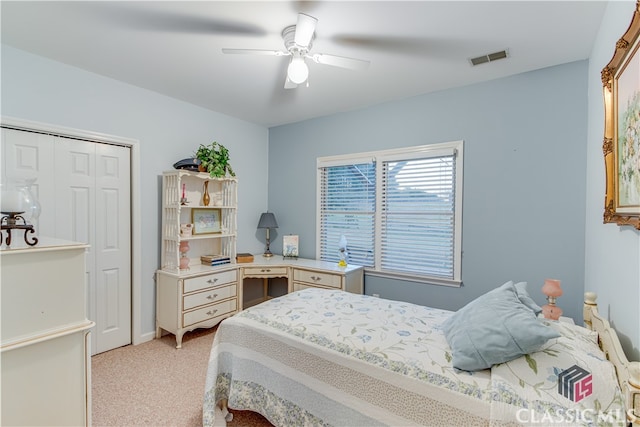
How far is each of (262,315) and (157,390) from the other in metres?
1.14

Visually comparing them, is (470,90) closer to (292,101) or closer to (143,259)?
(292,101)

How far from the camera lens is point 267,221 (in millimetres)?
A: 4156

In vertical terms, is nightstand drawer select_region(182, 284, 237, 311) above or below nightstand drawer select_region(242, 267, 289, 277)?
below

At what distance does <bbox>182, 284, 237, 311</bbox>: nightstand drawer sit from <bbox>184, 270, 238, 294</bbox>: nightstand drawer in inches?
2.4

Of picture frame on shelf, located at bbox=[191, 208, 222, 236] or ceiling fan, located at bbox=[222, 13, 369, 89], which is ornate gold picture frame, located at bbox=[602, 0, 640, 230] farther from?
picture frame on shelf, located at bbox=[191, 208, 222, 236]

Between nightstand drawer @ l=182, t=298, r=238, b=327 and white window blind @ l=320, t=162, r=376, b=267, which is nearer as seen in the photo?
nightstand drawer @ l=182, t=298, r=238, b=327

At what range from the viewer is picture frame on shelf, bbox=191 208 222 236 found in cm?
350

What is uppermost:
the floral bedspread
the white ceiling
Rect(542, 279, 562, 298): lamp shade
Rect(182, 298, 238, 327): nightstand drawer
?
the white ceiling

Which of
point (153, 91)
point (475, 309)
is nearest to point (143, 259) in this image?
point (153, 91)

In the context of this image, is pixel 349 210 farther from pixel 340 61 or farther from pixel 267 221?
pixel 340 61

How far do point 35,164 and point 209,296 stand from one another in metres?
1.89

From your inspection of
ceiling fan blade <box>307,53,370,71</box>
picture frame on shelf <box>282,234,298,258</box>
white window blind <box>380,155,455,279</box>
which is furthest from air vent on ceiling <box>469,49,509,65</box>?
picture frame on shelf <box>282,234,298,258</box>

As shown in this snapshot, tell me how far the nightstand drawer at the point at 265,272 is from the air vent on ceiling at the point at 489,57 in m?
2.83

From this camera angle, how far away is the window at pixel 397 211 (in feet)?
10.2
